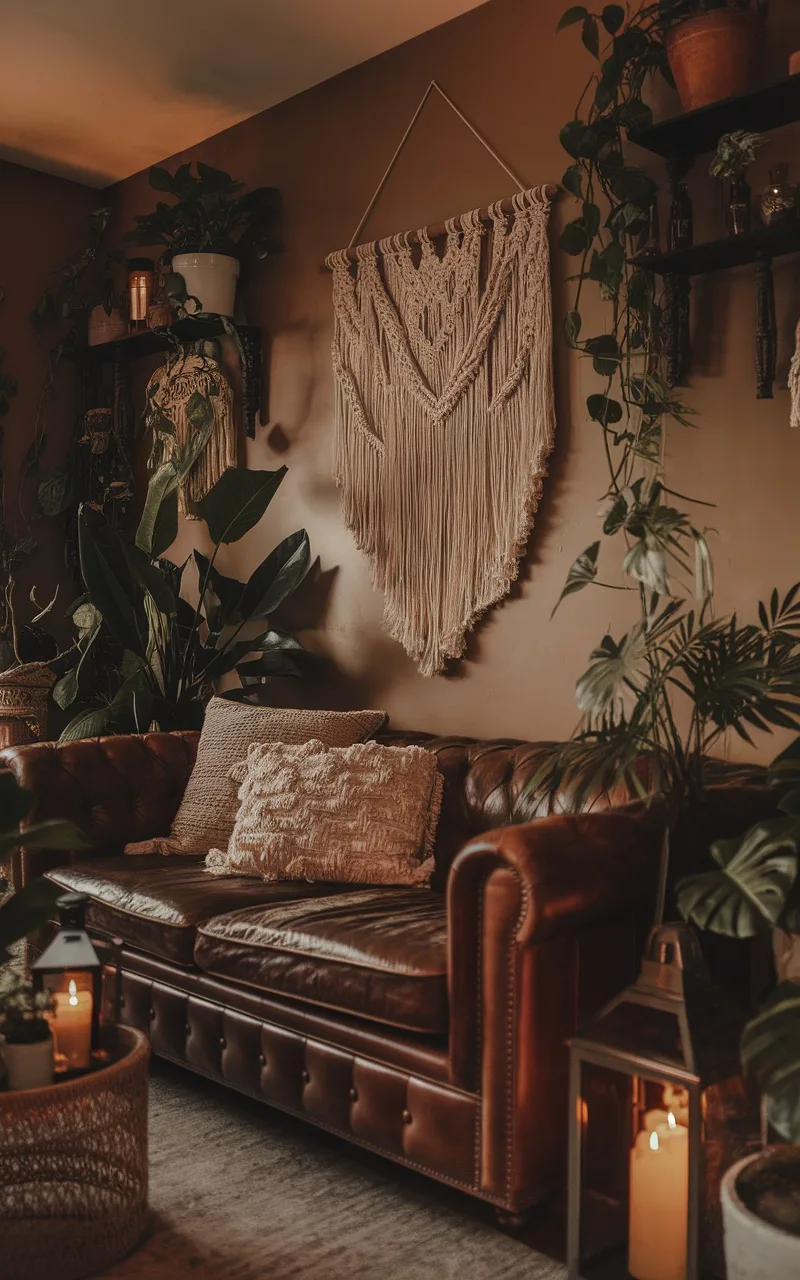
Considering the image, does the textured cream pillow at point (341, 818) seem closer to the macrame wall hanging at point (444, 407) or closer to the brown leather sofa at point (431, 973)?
the brown leather sofa at point (431, 973)

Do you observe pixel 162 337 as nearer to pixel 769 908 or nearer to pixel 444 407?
pixel 444 407

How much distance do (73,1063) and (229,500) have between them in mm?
2010

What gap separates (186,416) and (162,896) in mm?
1999

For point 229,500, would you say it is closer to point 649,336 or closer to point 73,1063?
point 649,336

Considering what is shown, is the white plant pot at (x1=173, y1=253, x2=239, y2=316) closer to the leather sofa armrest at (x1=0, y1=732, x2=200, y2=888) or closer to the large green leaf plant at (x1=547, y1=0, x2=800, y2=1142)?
the large green leaf plant at (x1=547, y1=0, x2=800, y2=1142)

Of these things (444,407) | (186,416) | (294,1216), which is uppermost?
(186,416)

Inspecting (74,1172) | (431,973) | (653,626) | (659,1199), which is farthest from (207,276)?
(659,1199)

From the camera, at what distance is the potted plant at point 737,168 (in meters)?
2.48

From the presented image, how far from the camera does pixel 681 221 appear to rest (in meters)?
2.63

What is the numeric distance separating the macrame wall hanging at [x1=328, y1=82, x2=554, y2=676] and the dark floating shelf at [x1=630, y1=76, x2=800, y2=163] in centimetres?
42

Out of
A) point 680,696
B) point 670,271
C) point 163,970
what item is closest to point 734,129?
point 670,271

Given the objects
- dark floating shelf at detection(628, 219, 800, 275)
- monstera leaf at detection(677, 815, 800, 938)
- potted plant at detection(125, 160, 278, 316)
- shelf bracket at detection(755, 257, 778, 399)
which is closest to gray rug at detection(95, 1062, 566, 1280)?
monstera leaf at detection(677, 815, 800, 938)

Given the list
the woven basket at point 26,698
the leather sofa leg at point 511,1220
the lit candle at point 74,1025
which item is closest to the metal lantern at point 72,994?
the lit candle at point 74,1025

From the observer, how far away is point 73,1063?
185 cm
